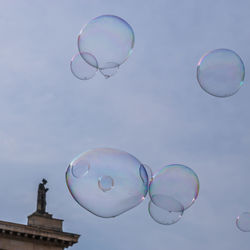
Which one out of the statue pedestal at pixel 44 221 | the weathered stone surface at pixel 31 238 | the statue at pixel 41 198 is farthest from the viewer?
the statue at pixel 41 198

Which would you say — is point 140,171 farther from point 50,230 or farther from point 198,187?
point 50,230

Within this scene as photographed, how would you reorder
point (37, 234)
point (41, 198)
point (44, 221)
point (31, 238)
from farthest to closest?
point (41, 198), point (44, 221), point (37, 234), point (31, 238)

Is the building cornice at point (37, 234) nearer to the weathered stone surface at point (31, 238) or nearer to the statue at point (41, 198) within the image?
the weathered stone surface at point (31, 238)

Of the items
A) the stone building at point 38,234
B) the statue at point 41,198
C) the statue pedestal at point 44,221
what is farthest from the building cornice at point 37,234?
the statue at point 41,198

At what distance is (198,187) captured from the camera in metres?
19.1

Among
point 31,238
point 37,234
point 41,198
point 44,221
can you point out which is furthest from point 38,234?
point 41,198

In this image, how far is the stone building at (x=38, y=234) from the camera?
3597 cm

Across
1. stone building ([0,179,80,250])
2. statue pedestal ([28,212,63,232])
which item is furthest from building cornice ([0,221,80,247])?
statue pedestal ([28,212,63,232])

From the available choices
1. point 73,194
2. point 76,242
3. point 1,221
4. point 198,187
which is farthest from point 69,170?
point 76,242

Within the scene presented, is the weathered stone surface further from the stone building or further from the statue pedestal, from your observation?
the statue pedestal

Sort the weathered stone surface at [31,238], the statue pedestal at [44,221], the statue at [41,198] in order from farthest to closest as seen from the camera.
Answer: the statue at [41,198], the statue pedestal at [44,221], the weathered stone surface at [31,238]

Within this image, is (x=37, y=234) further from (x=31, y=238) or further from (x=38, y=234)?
(x=31, y=238)

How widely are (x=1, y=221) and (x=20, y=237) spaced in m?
1.91

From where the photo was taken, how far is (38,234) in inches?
1473
